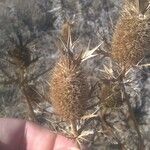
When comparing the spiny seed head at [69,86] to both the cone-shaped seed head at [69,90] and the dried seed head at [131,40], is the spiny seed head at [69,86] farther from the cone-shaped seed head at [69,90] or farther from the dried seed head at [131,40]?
the dried seed head at [131,40]

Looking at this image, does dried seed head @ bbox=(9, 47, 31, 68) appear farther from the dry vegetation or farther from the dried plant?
the dried plant

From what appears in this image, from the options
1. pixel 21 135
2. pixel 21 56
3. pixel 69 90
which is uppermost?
pixel 21 56

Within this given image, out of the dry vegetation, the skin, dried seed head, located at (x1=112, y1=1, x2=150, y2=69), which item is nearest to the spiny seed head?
the dry vegetation

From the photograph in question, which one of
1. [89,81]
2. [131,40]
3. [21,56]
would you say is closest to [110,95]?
[89,81]

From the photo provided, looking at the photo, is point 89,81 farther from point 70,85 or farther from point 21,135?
point 21,135

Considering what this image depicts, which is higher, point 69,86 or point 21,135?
point 69,86

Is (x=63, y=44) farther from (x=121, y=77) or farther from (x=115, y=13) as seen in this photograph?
(x=115, y=13)

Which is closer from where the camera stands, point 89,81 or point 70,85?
point 70,85
